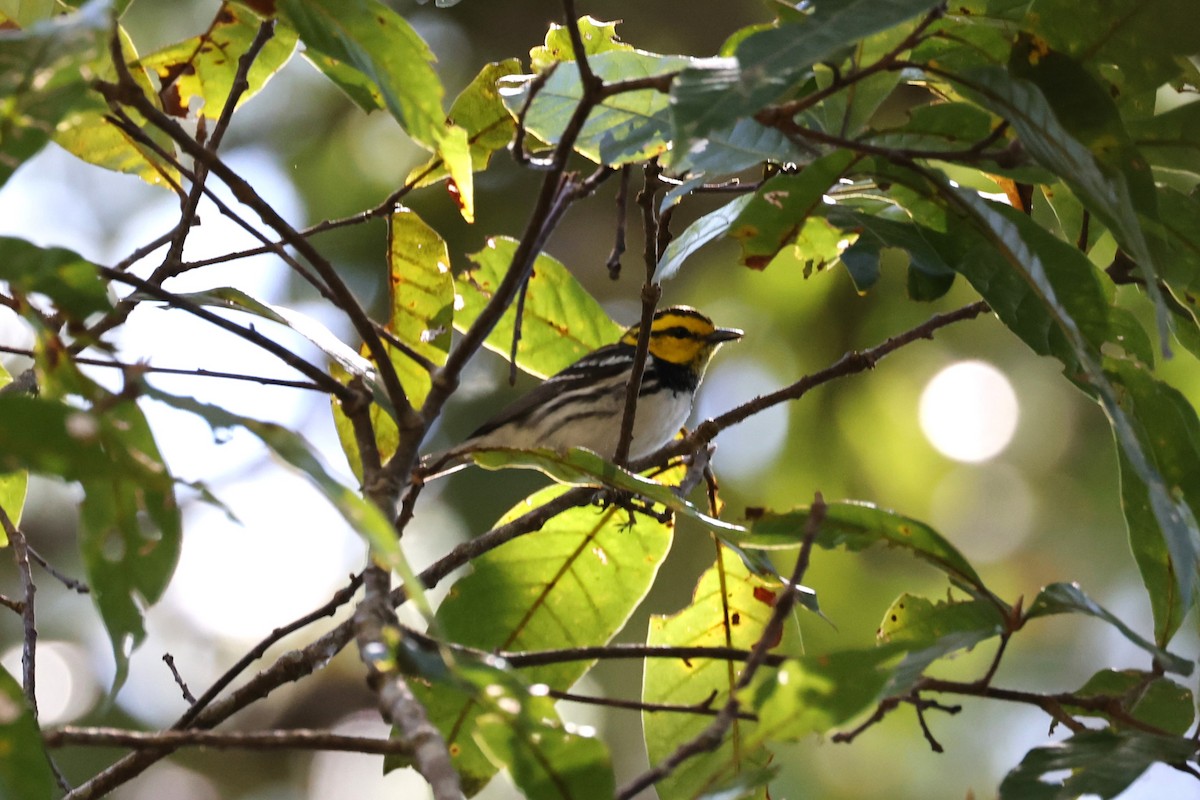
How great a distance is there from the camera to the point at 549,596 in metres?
1.74

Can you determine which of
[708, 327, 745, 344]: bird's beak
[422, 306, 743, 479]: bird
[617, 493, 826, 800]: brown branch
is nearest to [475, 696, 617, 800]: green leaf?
[617, 493, 826, 800]: brown branch

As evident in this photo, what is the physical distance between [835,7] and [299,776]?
4307 millimetres

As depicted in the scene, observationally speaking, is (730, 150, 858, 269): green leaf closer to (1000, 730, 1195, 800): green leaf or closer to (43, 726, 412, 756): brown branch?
(1000, 730, 1195, 800): green leaf

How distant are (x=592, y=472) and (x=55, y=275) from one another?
55cm

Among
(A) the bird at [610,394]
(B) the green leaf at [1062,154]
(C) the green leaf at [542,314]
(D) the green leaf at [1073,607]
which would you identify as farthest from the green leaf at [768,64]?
(A) the bird at [610,394]

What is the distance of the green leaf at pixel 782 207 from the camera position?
125 centimetres

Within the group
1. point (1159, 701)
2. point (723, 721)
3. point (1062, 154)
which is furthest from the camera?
point (1159, 701)

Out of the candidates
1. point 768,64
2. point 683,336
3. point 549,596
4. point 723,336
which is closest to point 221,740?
point 768,64

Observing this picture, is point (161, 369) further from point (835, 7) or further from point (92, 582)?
point (835, 7)

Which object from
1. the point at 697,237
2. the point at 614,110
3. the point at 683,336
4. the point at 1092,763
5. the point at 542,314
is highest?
the point at 683,336

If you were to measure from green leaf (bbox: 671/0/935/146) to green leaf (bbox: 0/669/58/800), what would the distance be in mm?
691

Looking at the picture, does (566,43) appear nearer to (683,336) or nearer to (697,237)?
(697,237)

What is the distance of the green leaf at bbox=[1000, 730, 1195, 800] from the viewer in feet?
3.73

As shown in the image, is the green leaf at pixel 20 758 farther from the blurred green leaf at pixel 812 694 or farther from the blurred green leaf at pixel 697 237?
the blurred green leaf at pixel 697 237
